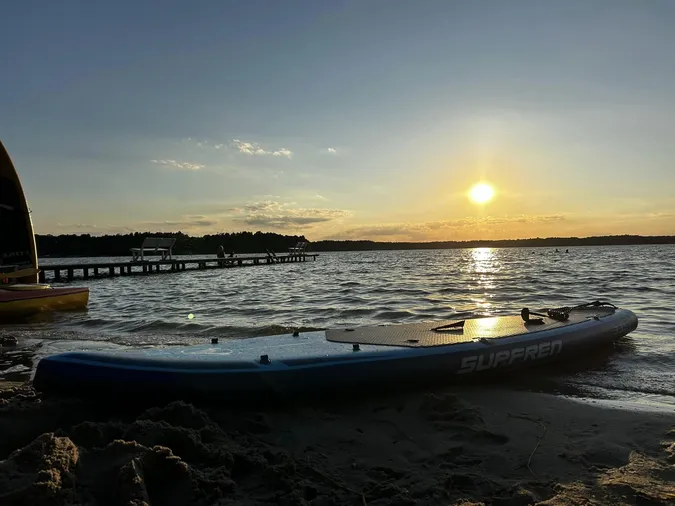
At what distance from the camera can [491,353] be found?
15.7 ft

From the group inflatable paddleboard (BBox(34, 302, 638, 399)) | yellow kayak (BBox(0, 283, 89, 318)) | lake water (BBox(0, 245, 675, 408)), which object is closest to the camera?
inflatable paddleboard (BBox(34, 302, 638, 399))

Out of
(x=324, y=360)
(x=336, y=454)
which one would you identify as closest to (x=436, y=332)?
(x=324, y=360)

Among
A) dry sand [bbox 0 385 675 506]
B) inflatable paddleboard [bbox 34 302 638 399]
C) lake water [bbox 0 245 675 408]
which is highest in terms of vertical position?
inflatable paddleboard [bbox 34 302 638 399]

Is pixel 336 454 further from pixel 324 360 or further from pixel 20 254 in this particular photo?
pixel 20 254

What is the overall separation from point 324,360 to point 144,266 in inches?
1092

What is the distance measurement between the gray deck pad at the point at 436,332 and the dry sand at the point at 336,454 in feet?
2.76

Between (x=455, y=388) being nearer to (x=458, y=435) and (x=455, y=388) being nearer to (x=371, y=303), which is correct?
(x=458, y=435)

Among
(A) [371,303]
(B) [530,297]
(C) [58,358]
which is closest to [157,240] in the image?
(A) [371,303]

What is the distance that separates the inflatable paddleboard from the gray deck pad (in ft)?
0.03

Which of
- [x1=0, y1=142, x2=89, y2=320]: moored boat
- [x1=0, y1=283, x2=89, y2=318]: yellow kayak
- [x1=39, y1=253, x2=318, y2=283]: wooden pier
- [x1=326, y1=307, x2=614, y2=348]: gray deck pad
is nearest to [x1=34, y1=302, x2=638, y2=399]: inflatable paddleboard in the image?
[x1=326, y1=307, x2=614, y2=348]: gray deck pad

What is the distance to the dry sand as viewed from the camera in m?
2.34

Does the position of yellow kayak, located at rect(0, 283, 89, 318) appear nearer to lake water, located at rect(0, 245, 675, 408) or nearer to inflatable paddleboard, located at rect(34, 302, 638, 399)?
lake water, located at rect(0, 245, 675, 408)

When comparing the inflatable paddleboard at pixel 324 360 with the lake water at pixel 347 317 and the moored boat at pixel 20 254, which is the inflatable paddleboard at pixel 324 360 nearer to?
the lake water at pixel 347 317

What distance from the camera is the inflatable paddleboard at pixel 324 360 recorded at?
3.51m
